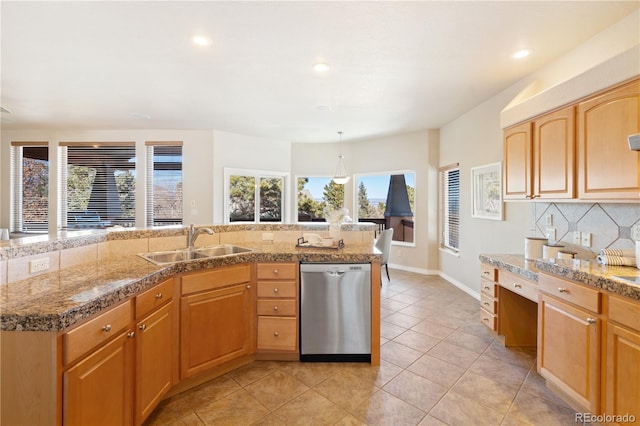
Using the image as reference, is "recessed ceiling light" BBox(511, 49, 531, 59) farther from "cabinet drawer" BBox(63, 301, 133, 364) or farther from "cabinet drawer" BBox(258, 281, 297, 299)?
"cabinet drawer" BBox(63, 301, 133, 364)

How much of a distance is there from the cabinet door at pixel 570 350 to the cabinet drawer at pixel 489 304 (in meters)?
0.67

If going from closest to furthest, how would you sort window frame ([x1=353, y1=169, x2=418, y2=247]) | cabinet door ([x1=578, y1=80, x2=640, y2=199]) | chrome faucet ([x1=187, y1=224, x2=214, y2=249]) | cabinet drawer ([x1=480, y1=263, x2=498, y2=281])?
cabinet door ([x1=578, y1=80, x2=640, y2=199]) < chrome faucet ([x1=187, y1=224, x2=214, y2=249]) < cabinet drawer ([x1=480, y1=263, x2=498, y2=281]) < window frame ([x1=353, y1=169, x2=418, y2=247])

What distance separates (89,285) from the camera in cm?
150

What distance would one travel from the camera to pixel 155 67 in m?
2.92

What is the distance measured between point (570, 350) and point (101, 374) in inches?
105

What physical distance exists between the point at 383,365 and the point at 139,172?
17.2 ft

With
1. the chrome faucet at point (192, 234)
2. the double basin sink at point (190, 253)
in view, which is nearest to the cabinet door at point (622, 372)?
the double basin sink at point (190, 253)

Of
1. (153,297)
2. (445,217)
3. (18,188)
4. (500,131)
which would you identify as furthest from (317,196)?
(18,188)

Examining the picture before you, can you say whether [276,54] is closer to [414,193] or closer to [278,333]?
[278,333]

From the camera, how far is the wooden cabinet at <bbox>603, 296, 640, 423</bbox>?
1.46m

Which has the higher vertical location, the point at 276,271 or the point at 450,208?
the point at 450,208

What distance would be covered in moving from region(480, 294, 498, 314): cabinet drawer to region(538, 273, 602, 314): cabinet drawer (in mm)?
782

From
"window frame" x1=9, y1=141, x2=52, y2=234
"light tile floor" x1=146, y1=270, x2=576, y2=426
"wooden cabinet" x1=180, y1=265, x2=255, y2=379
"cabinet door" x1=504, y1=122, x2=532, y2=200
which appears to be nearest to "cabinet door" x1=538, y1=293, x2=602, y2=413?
"light tile floor" x1=146, y1=270, x2=576, y2=426

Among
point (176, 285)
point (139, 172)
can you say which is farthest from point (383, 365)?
point (139, 172)
